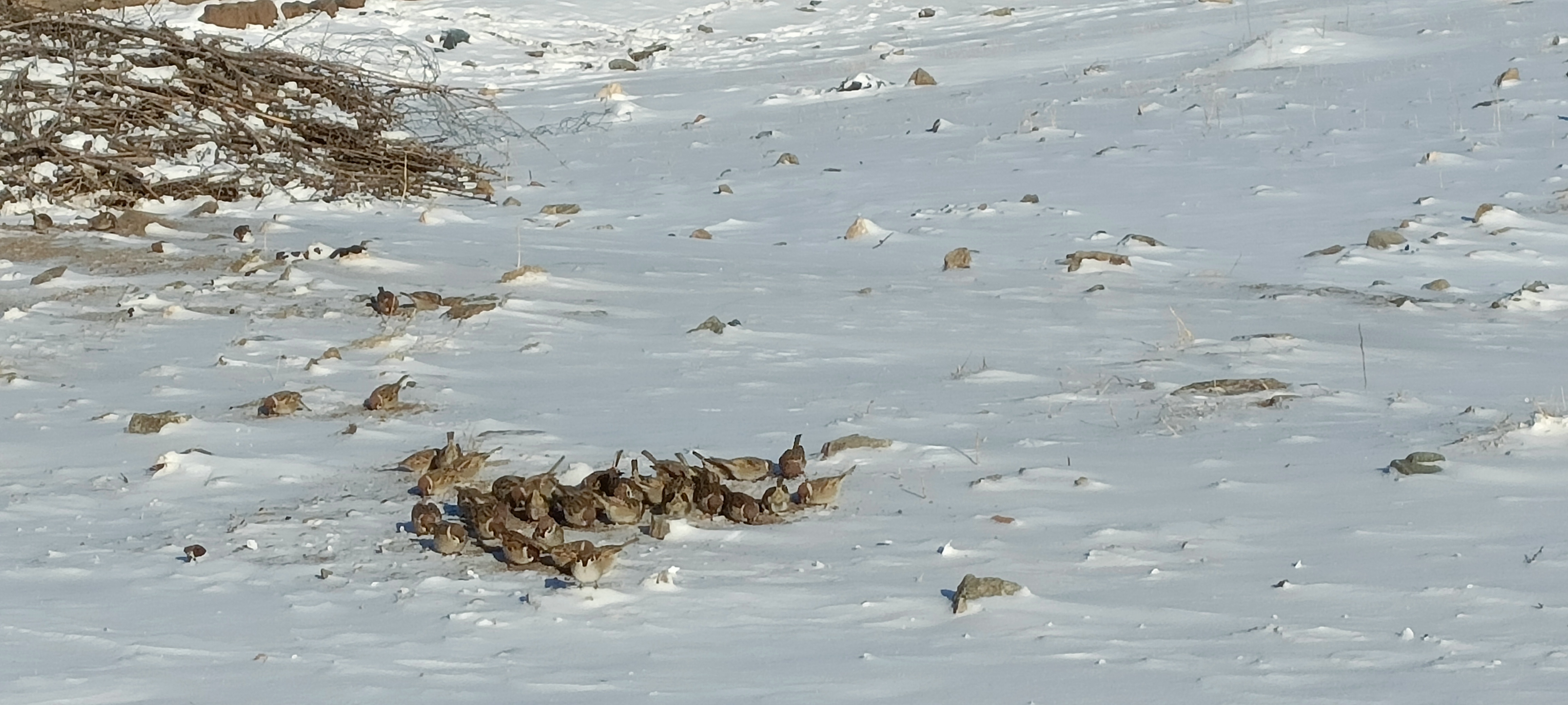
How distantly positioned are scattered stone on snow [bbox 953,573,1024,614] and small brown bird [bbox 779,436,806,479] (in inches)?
31.6

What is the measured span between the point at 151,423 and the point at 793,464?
1.72m

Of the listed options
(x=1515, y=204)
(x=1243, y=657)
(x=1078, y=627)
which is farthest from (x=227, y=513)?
Result: (x=1515, y=204)

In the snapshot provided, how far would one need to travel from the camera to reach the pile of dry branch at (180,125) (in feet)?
25.7

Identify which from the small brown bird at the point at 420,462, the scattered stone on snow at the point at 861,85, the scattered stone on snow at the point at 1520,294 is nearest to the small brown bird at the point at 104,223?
the small brown bird at the point at 420,462

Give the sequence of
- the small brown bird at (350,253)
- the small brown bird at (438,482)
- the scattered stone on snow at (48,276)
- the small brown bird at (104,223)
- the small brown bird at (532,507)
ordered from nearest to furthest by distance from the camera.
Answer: the small brown bird at (532,507) < the small brown bird at (438,482) < the scattered stone on snow at (48,276) < the small brown bird at (350,253) < the small brown bird at (104,223)

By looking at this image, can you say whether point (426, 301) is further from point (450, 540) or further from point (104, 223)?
point (450, 540)

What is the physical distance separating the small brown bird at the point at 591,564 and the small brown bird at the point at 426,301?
109 inches

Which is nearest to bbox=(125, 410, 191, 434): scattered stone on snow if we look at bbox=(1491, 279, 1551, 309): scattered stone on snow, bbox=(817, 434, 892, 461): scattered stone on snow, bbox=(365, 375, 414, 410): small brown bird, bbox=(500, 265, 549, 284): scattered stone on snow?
bbox=(365, 375, 414, 410): small brown bird

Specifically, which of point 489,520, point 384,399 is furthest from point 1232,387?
point 384,399

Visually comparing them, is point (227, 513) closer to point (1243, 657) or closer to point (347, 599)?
point (347, 599)

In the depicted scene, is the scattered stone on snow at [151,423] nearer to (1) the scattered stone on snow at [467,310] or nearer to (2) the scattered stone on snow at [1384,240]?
(1) the scattered stone on snow at [467,310]

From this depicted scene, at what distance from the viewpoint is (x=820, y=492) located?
3.58m

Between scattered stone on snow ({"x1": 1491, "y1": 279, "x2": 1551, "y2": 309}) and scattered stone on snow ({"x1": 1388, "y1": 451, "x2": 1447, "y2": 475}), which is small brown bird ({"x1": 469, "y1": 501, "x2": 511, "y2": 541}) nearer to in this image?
scattered stone on snow ({"x1": 1388, "y1": 451, "x2": 1447, "y2": 475})

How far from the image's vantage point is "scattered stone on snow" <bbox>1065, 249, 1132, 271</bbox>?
635 cm
